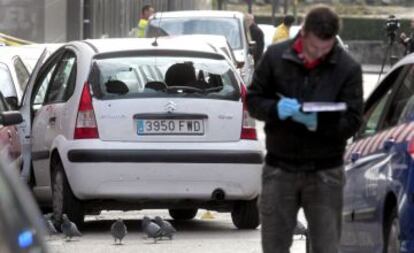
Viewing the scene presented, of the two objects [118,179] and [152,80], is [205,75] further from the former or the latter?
[118,179]

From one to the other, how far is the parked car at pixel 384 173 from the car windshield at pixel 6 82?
5.90 meters

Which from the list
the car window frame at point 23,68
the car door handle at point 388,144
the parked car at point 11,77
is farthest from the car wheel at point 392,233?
the car window frame at point 23,68

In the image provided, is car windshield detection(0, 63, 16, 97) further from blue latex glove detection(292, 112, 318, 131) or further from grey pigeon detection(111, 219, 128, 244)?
blue latex glove detection(292, 112, 318, 131)

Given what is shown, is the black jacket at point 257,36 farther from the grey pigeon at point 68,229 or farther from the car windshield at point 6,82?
the grey pigeon at point 68,229

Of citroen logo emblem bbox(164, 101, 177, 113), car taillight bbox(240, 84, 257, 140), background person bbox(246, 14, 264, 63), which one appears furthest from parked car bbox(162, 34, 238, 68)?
background person bbox(246, 14, 264, 63)

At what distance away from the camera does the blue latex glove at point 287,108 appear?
6914 millimetres

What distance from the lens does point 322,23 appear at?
6.94 metres

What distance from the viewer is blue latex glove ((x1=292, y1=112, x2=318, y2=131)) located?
6929 mm

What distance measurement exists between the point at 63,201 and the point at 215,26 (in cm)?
1438

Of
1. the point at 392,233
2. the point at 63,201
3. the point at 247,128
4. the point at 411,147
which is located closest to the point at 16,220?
the point at 411,147

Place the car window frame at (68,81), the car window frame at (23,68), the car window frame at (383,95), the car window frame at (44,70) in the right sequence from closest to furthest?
1. the car window frame at (383,95)
2. the car window frame at (68,81)
3. the car window frame at (44,70)
4. the car window frame at (23,68)

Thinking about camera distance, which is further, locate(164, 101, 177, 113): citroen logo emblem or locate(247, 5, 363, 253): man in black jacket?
locate(164, 101, 177, 113): citroen logo emblem

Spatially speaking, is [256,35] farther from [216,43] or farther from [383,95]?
[383,95]

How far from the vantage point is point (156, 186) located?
11445 millimetres
